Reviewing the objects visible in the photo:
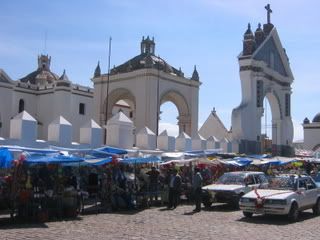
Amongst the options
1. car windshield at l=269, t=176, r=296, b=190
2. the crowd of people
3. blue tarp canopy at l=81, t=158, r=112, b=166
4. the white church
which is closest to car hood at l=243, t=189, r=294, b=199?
car windshield at l=269, t=176, r=296, b=190

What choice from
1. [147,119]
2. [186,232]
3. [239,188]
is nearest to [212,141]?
[147,119]

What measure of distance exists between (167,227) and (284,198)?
3881 mm

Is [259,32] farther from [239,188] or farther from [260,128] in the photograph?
[239,188]

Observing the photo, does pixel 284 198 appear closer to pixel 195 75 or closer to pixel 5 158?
pixel 5 158

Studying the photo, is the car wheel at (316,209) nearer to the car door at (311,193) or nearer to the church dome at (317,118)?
the car door at (311,193)

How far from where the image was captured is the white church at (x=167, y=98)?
3338 cm

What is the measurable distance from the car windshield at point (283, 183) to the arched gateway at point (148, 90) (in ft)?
57.8

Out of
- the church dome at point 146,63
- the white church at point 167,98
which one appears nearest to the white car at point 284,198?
the white church at point 167,98

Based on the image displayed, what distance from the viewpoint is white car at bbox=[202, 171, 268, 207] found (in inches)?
691

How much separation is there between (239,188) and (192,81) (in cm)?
2059

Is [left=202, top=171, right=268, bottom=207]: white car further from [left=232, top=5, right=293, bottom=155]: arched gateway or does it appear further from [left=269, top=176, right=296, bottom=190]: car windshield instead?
[left=232, top=5, right=293, bottom=155]: arched gateway

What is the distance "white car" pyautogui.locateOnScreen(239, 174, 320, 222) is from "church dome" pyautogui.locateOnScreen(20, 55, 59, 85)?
119 ft

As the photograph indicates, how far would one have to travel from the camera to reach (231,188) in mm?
17797

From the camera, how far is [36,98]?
4369 centimetres
